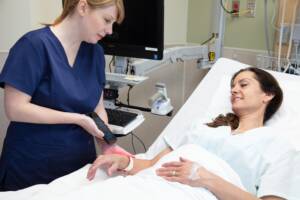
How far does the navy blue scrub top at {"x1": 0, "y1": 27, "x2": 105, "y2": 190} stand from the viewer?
1209mm

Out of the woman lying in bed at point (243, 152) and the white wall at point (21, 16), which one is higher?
the white wall at point (21, 16)

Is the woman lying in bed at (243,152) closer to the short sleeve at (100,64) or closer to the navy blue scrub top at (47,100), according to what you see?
the navy blue scrub top at (47,100)

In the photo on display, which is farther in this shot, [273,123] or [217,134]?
[273,123]

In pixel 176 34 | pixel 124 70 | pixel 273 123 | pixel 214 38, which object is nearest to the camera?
→ pixel 273 123

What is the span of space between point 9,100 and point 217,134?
83cm

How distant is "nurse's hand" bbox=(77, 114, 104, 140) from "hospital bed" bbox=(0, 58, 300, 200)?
0.15 meters

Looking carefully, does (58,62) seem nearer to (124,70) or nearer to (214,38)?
(124,70)

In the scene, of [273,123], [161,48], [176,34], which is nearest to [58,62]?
[161,48]

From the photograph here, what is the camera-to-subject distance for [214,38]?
2.35 meters

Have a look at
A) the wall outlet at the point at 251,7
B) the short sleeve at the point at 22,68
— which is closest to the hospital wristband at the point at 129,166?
the short sleeve at the point at 22,68

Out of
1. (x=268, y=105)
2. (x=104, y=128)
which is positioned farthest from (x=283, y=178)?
(x=104, y=128)

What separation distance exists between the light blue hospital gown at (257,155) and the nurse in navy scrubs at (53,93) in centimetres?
48

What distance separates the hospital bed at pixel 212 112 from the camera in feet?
3.99

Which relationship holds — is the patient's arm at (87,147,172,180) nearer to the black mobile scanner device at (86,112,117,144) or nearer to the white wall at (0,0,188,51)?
the black mobile scanner device at (86,112,117,144)
